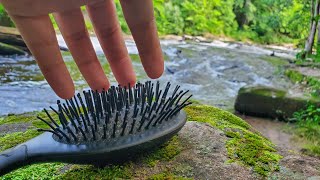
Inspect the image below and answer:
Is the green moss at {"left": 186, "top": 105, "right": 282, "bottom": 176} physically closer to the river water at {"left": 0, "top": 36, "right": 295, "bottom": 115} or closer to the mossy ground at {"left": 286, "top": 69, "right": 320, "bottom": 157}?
the mossy ground at {"left": 286, "top": 69, "right": 320, "bottom": 157}

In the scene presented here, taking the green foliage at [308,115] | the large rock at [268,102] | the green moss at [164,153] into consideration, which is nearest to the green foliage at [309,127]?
the green foliage at [308,115]

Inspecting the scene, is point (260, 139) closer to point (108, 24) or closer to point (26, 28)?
point (108, 24)

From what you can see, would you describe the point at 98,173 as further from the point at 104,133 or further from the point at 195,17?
the point at 195,17

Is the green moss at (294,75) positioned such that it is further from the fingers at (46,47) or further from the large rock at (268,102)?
the fingers at (46,47)

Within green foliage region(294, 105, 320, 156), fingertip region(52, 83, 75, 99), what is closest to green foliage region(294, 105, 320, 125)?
green foliage region(294, 105, 320, 156)

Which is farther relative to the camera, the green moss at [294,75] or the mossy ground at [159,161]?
the green moss at [294,75]

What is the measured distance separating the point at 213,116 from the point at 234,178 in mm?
763

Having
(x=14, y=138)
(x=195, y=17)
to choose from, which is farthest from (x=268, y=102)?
(x=195, y=17)

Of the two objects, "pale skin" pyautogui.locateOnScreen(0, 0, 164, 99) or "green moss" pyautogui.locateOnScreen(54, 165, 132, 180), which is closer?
"pale skin" pyautogui.locateOnScreen(0, 0, 164, 99)

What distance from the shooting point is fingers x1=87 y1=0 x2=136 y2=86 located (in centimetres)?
148

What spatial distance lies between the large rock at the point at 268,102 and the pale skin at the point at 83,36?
449 centimetres

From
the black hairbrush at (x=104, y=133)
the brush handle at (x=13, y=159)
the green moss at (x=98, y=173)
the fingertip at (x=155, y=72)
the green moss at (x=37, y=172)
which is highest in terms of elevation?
the fingertip at (x=155, y=72)

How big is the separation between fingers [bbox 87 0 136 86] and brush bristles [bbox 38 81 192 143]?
0.09 metres

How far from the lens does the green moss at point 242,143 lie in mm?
1672
